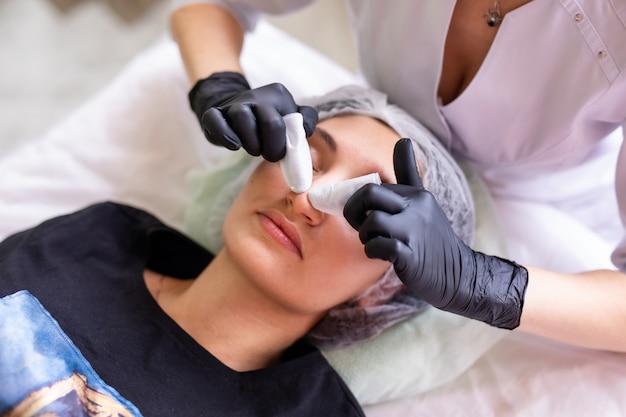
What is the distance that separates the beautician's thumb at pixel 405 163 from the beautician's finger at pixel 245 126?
220 mm

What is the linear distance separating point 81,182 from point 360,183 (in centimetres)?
84

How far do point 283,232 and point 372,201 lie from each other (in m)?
0.23

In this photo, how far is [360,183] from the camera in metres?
0.95

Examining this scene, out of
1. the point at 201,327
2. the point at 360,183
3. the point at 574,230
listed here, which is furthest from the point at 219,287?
the point at 574,230

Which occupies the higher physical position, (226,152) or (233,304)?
(226,152)

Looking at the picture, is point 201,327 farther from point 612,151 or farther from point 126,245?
point 612,151

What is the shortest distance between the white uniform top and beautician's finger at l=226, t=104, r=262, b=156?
355 millimetres

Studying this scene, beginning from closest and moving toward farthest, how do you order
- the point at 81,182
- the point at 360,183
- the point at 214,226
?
the point at 360,183
the point at 214,226
the point at 81,182

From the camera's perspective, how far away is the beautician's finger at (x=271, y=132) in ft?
3.16

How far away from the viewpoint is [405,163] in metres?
0.91

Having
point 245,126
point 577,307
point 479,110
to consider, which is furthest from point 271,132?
point 577,307

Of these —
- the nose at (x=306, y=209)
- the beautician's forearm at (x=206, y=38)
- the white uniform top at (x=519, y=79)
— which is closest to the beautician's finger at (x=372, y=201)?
the nose at (x=306, y=209)

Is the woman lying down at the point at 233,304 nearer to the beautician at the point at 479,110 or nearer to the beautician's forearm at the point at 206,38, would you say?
the beautician at the point at 479,110

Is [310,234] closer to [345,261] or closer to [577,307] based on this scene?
[345,261]
